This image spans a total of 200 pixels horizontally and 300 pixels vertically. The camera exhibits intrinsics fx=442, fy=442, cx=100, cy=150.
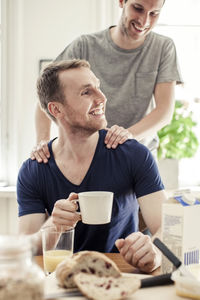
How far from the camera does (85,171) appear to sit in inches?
65.1

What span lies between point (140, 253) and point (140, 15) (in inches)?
48.5

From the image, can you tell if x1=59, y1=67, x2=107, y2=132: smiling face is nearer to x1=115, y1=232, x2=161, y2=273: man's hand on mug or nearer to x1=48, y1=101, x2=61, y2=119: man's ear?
x1=48, y1=101, x2=61, y2=119: man's ear

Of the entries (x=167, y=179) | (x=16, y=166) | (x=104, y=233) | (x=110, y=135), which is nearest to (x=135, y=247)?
(x=104, y=233)

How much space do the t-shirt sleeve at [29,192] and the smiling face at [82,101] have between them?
0.23 meters

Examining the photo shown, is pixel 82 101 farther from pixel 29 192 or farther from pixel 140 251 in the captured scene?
pixel 140 251

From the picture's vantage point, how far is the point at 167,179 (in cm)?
296

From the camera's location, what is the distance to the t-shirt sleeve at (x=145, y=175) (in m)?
1.60

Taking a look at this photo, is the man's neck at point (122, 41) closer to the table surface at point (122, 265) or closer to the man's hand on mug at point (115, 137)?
the man's hand on mug at point (115, 137)

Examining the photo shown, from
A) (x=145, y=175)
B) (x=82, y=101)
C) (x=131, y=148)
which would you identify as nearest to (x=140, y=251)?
(x=145, y=175)

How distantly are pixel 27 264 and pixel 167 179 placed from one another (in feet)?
7.62

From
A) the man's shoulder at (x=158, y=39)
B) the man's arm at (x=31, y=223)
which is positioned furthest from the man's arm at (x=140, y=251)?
the man's shoulder at (x=158, y=39)

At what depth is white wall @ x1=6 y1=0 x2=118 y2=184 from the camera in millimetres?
3322

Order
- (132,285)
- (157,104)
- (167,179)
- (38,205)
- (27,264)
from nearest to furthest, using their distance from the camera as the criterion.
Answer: (27,264)
(132,285)
(38,205)
(157,104)
(167,179)

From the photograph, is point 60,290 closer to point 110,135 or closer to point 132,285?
point 132,285
